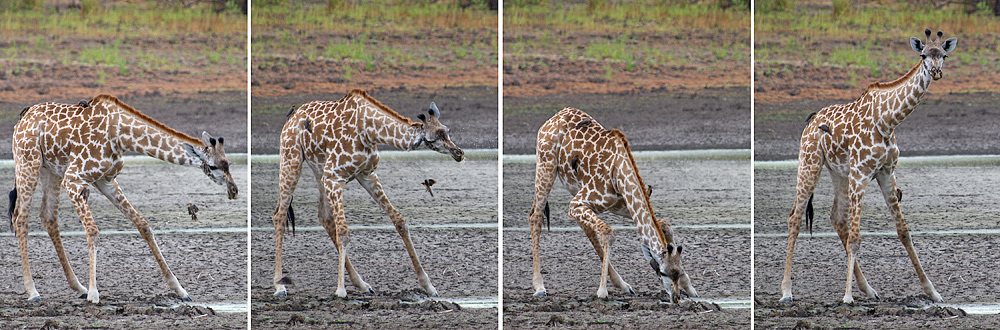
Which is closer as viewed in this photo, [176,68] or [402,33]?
[402,33]

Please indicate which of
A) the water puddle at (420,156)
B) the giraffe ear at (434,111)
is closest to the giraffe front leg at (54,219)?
the water puddle at (420,156)

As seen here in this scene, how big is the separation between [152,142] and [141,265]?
0.98 metres

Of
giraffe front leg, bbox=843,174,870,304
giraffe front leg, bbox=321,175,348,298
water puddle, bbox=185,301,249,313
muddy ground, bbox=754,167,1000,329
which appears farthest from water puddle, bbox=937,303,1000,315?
water puddle, bbox=185,301,249,313

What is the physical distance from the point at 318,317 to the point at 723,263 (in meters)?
2.77

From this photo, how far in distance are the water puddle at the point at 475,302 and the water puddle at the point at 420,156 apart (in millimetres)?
940

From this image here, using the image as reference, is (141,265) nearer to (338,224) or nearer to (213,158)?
(213,158)

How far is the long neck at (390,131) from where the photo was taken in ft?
20.8

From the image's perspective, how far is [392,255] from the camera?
6.77 m

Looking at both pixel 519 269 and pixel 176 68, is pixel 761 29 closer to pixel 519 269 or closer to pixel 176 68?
pixel 519 269

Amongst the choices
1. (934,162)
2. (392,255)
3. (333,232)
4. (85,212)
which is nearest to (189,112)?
(85,212)

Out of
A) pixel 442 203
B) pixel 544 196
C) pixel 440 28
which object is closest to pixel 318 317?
pixel 442 203

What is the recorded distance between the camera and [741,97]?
7.13 meters

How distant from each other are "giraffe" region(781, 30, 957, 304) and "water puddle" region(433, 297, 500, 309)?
1978 millimetres

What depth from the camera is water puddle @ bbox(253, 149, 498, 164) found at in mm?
6566
